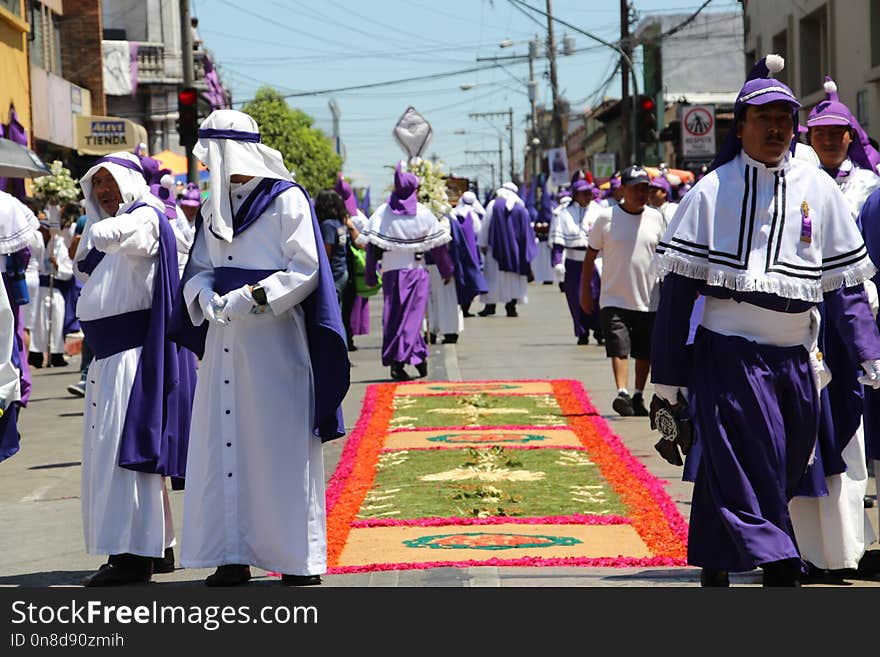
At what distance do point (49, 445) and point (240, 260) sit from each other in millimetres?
6387

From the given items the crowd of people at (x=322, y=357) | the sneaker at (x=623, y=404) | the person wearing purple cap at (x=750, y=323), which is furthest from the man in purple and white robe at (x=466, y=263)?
the person wearing purple cap at (x=750, y=323)

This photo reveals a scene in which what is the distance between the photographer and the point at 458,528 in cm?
883

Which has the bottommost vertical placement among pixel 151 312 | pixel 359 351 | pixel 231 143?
pixel 359 351

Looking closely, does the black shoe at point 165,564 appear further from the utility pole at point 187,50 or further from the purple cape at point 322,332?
the utility pole at point 187,50

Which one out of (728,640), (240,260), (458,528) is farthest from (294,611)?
(458,528)

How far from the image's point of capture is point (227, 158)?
7359 mm

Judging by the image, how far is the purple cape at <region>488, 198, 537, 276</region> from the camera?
28.2m

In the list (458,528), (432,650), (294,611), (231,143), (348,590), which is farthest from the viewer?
(458,528)

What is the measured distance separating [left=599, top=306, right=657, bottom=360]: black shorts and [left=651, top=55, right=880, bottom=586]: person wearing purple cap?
23.5 ft

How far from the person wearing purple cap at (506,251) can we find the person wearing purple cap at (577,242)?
4.19 meters

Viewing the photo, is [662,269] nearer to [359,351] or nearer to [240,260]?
[240,260]

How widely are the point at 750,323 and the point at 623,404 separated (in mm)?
7354

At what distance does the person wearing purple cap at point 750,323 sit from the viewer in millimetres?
6199

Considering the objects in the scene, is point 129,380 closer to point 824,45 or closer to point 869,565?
point 869,565
